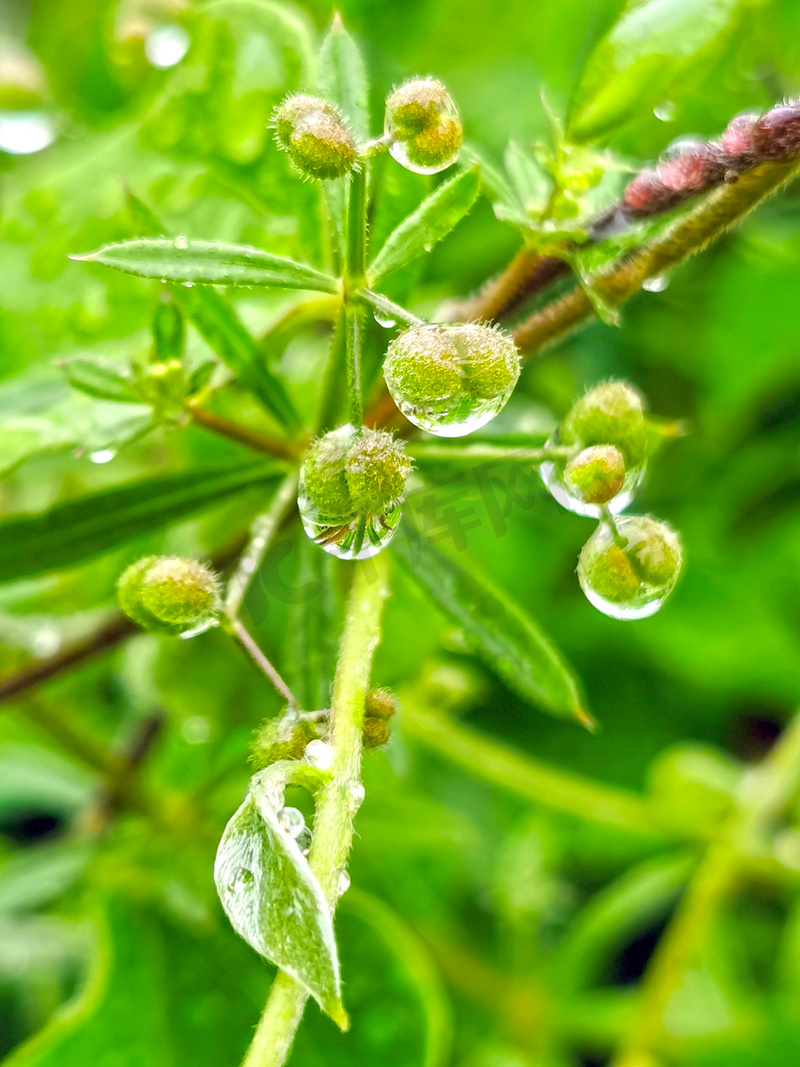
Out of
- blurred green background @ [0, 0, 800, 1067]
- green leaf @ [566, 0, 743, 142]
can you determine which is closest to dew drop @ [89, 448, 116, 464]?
blurred green background @ [0, 0, 800, 1067]

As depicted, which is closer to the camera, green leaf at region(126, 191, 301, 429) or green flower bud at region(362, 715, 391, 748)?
green flower bud at region(362, 715, 391, 748)

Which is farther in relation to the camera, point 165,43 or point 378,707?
point 165,43

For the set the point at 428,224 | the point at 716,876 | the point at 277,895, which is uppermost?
the point at 428,224

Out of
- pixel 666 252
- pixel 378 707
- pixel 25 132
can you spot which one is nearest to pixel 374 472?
pixel 378 707

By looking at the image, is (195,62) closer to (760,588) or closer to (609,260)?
(609,260)

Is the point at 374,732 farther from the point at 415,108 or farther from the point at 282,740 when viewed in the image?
the point at 415,108

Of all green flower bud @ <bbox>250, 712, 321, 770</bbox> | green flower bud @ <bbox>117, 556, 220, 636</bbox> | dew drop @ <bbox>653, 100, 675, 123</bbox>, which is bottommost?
green flower bud @ <bbox>250, 712, 321, 770</bbox>

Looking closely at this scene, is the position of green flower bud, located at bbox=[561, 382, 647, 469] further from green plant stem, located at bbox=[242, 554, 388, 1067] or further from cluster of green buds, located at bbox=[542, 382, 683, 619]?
green plant stem, located at bbox=[242, 554, 388, 1067]

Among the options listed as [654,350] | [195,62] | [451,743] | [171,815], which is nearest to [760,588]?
[654,350]
